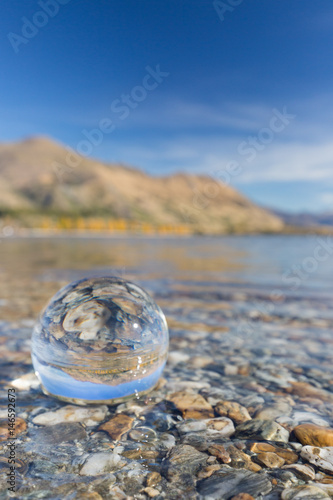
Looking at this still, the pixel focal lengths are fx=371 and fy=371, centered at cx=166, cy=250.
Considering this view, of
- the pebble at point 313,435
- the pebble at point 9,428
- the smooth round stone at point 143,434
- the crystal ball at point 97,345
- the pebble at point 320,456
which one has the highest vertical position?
the crystal ball at point 97,345

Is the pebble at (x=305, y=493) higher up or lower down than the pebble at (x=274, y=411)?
higher up

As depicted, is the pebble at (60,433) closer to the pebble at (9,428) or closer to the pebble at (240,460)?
the pebble at (9,428)

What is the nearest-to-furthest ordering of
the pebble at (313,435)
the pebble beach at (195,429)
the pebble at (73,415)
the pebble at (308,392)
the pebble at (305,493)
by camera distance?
the pebble at (305,493) < the pebble beach at (195,429) < the pebble at (313,435) < the pebble at (73,415) < the pebble at (308,392)

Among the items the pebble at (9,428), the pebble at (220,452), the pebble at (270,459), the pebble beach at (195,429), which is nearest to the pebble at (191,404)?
the pebble beach at (195,429)

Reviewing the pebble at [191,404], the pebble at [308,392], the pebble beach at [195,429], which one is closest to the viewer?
the pebble beach at [195,429]

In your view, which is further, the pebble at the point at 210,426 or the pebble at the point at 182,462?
the pebble at the point at 210,426

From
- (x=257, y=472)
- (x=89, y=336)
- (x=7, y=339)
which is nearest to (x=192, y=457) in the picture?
(x=257, y=472)

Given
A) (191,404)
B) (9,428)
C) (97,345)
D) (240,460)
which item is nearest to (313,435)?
(240,460)

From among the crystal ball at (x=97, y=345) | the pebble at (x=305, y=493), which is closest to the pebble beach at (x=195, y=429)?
the pebble at (x=305, y=493)
